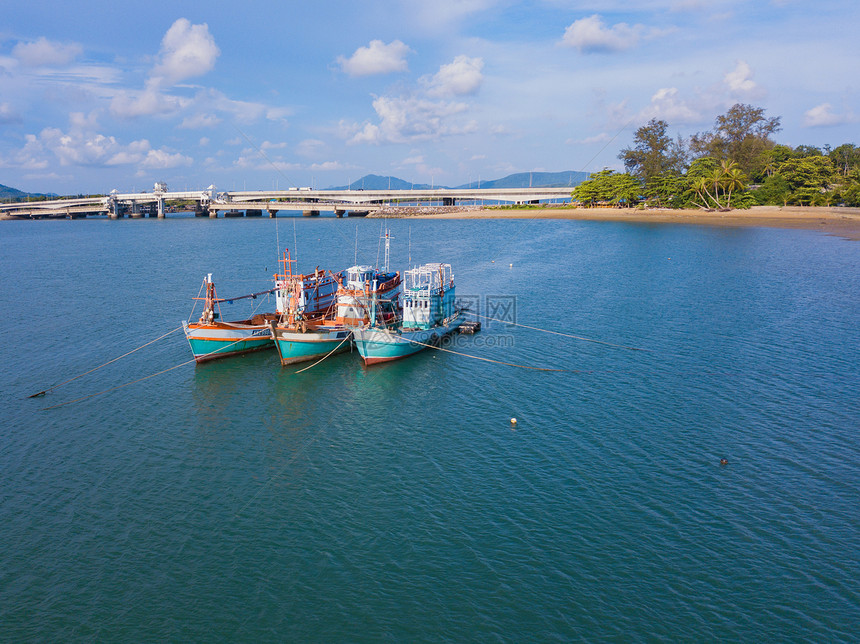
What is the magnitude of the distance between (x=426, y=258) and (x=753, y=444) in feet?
207

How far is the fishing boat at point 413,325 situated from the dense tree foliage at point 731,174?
118291mm

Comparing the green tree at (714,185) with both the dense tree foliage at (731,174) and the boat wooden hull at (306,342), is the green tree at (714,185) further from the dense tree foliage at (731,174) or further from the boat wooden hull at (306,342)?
the boat wooden hull at (306,342)

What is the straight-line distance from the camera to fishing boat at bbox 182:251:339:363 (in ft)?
126

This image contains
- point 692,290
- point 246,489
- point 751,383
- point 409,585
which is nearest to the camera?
point 409,585

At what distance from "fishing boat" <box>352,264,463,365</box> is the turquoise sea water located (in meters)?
1.37

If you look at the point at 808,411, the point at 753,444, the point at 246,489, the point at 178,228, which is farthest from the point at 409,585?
the point at 178,228

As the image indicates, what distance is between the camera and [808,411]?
29469mm

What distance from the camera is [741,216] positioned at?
12838cm

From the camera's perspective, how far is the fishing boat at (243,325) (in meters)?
38.3

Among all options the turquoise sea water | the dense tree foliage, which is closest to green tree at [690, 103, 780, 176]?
the dense tree foliage

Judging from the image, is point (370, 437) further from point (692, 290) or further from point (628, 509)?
point (692, 290)

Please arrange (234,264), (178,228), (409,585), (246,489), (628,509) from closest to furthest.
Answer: (409,585) < (628,509) < (246,489) < (234,264) < (178,228)

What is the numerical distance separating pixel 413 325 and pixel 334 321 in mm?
6297

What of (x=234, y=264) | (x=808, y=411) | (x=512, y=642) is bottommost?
(x=512, y=642)
